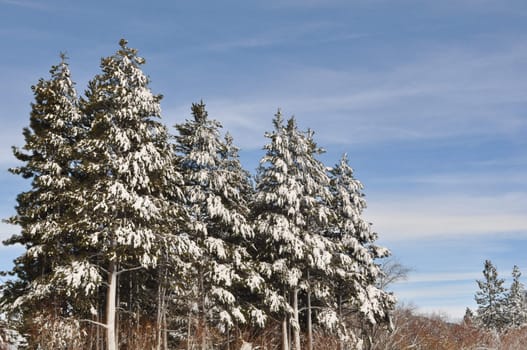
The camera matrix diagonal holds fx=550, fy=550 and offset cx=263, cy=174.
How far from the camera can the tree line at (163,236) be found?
73.0ft

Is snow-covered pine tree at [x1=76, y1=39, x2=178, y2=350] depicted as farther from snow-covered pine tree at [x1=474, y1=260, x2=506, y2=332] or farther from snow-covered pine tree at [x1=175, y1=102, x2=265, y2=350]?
snow-covered pine tree at [x1=474, y1=260, x2=506, y2=332]

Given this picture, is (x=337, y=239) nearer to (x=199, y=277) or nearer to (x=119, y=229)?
(x=199, y=277)

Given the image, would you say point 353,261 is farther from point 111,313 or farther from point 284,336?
point 111,313

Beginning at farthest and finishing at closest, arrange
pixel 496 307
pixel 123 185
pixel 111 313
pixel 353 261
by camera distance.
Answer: pixel 496 307 → pixel 353 261 → pixel 123 185 → pixel 111 313

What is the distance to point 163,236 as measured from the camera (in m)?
23.4

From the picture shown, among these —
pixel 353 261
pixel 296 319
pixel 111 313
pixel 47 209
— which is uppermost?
pixel 47 209

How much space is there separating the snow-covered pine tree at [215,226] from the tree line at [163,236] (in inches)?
2.9

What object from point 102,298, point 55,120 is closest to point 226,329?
point 102,298

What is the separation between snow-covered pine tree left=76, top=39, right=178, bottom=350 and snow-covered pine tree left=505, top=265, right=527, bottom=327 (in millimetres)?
54975

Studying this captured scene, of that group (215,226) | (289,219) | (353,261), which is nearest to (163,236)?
(215,226)

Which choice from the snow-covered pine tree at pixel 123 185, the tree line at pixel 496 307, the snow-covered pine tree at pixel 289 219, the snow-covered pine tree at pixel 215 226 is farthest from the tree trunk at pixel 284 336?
the tree line at pixel 496 307

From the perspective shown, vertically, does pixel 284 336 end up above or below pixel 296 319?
below

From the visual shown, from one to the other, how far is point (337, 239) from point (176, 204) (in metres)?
11.9

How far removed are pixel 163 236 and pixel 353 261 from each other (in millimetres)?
13467
